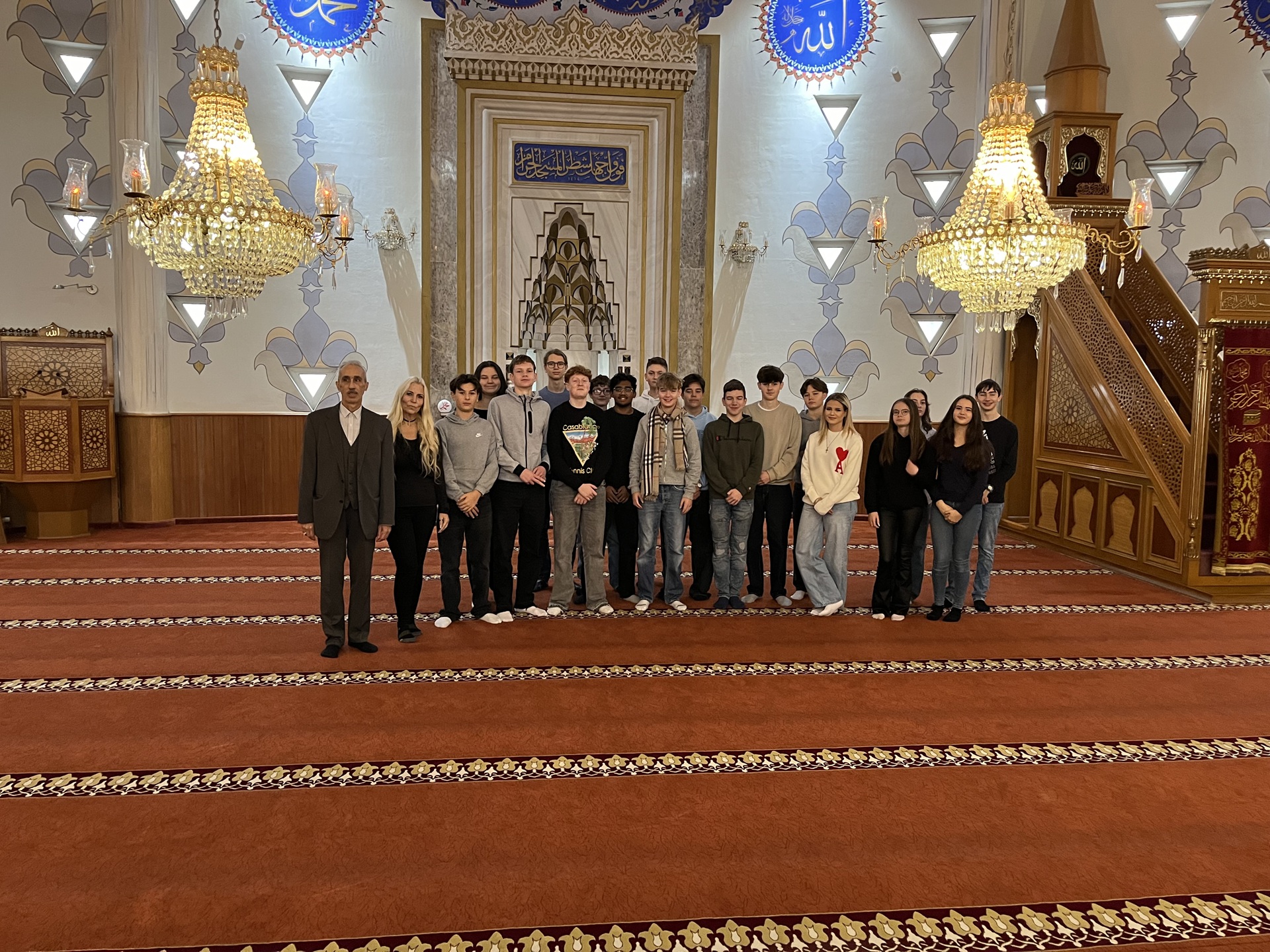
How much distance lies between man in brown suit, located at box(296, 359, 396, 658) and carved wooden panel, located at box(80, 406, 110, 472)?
4.12 m

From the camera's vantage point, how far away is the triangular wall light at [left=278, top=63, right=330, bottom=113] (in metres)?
7.53

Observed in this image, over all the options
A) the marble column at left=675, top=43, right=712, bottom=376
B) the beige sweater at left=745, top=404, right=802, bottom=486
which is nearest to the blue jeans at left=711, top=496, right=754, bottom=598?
the beige sweater at left=745, top=404, right=802, bottom=486

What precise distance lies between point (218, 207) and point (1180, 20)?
8638 mm

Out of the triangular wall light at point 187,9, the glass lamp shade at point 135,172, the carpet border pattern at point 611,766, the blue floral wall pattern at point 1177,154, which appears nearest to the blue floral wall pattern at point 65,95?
the triangular wall light at point 187,9

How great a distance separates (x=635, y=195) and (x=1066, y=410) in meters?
4.24

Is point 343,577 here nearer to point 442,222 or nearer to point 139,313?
point 139,313

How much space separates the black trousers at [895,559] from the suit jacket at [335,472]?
261 cm

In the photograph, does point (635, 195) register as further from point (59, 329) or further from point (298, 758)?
point (298, 758)

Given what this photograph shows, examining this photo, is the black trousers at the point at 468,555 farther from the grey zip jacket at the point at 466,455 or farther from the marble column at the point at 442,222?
the marble column at the point at 442,222

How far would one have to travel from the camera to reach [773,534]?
498 cm

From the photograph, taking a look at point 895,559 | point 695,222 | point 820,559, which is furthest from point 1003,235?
point 695,222

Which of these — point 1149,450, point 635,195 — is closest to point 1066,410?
point 1149,450

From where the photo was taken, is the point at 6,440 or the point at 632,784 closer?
the point at 632,784

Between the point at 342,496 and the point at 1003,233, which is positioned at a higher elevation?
the point at 1003,233
